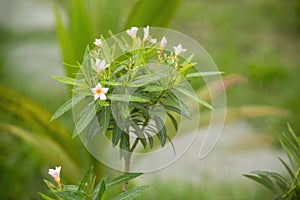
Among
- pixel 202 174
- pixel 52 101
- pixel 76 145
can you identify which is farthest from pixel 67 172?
pixel 52 101

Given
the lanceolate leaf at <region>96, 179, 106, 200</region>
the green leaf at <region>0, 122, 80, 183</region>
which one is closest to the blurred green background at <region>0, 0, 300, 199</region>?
the green leaf at <region>0, 122, 80, 183</region>

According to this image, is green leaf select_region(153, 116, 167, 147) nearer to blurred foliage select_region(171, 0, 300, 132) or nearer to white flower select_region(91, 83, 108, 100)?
white flower select_region(91, 83, 108, 100)

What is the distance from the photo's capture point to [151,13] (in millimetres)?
1700

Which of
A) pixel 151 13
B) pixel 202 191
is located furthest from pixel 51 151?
pixel 202 191

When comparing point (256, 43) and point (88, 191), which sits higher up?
point (256, 43)

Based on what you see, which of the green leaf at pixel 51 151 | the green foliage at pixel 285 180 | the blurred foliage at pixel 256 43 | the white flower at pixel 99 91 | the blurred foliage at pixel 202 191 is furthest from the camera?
the blurred foliage at pixel 256 43

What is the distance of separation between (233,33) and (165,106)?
2851 mm

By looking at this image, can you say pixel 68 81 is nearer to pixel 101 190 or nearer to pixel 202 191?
pixel 101 190

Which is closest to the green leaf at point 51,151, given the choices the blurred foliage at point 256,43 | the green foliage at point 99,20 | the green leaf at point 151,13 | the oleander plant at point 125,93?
the green foliage at point 99,20

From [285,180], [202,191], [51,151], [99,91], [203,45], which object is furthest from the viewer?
[203,45]

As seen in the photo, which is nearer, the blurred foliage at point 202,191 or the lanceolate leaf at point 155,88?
the lanceolate leaf at point 155,88

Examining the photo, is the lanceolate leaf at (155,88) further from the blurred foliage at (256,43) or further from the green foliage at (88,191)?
the blurred foliage at (256,43)

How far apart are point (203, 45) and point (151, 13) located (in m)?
1.82

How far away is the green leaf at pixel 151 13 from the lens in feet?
5.54
